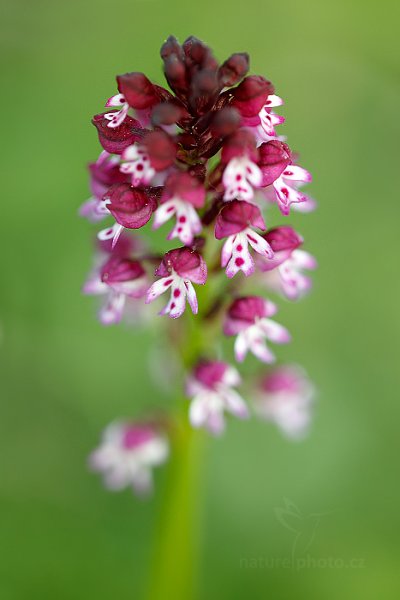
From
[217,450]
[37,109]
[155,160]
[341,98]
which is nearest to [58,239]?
[37,109]

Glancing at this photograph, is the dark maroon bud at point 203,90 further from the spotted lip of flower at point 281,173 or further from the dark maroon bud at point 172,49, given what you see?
the spotted lip of flower at point 281,173

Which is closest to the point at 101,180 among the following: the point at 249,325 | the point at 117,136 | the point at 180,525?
the point at 117,136

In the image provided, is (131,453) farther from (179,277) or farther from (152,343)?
(152,343)

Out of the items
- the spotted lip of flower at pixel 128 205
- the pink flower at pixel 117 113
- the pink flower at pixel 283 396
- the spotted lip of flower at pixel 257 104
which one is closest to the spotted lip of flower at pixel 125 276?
the spotted lip of flower at pixel 128 205

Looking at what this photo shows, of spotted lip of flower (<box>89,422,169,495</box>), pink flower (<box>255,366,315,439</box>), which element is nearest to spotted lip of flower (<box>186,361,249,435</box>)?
spotted lip of flower (<box>89,422,169,495</box>)

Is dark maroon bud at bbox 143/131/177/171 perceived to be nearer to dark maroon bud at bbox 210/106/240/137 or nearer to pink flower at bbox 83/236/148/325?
dark maroon bud at bbox 210/106/240/137

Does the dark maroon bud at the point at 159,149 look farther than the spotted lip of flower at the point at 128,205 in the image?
No
